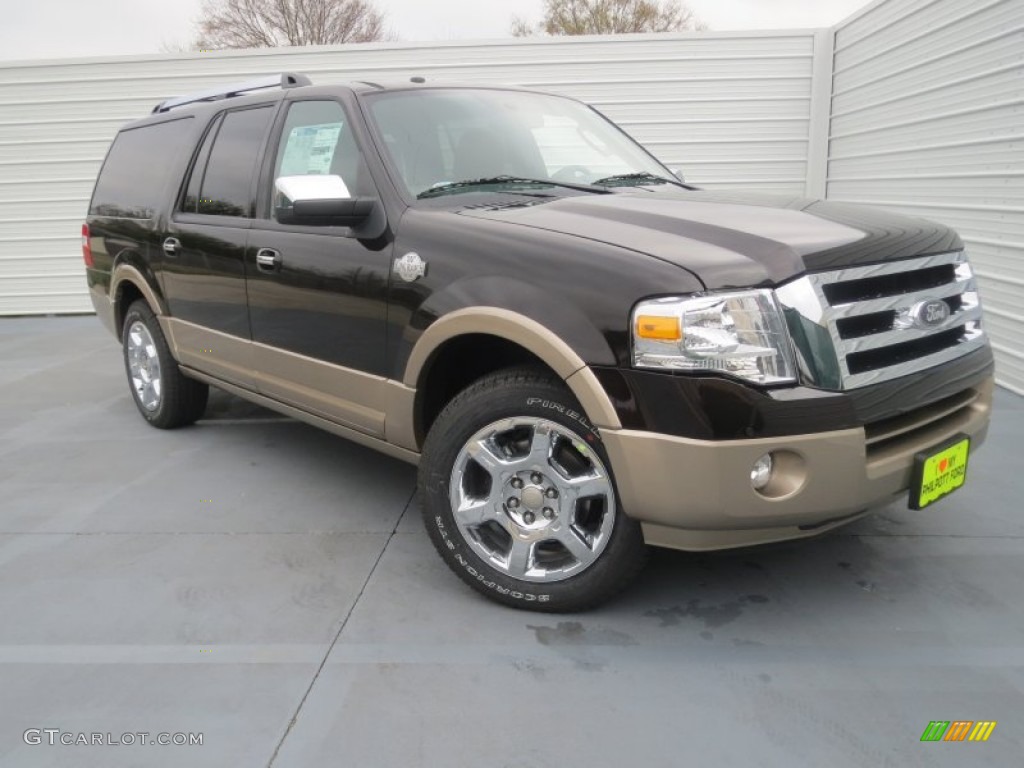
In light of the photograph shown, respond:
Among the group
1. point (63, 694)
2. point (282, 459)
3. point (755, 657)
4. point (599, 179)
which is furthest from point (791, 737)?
point (282, 459)

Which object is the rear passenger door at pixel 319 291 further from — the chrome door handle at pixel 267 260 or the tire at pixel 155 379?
the tire at pixel 155 379

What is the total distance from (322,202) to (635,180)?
152cm

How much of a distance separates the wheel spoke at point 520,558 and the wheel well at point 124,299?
3.53 m

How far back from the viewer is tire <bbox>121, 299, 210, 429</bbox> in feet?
16.1

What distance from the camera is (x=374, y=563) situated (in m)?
3.26

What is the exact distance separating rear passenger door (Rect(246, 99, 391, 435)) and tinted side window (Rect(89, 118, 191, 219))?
122 centimetres

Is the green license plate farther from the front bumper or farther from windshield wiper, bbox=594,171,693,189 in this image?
windshield wiper, bbox=594,171,693,189

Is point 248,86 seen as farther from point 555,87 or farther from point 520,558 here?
point 555,87

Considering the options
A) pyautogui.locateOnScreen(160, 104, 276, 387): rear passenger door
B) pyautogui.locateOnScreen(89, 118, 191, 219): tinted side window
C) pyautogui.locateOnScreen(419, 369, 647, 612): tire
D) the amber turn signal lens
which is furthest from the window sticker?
the amber turn signal lens

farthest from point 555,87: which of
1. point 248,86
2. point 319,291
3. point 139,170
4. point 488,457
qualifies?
point 488,457

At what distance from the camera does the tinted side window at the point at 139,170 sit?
4.69 meters

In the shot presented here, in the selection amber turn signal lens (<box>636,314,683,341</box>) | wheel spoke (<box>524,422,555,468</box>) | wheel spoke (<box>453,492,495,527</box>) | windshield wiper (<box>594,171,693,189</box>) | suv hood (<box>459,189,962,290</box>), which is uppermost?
windshield wiper (<box>594,171,693,189</box>)

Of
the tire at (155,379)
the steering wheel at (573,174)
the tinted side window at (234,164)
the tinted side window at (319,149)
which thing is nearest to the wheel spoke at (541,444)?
the tinted side window at (319,149)

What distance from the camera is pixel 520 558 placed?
2768mm
